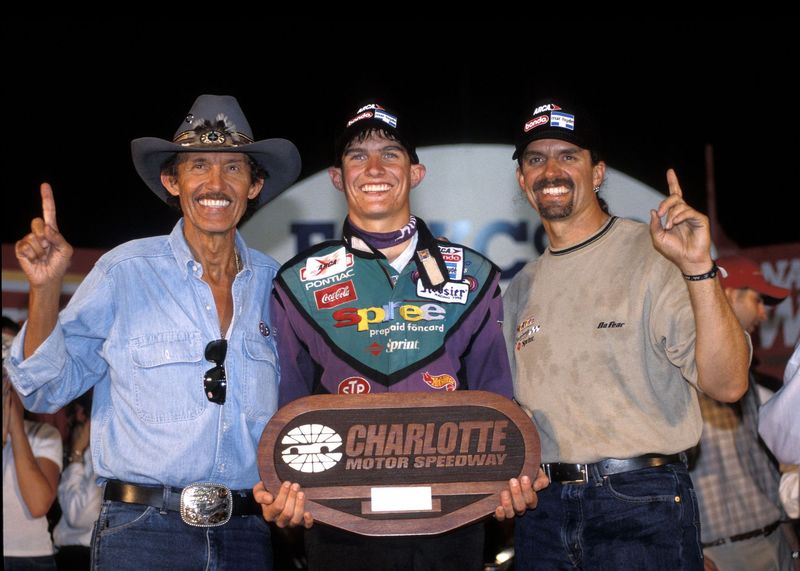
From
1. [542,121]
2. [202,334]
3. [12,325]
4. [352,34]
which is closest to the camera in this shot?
[202,334]

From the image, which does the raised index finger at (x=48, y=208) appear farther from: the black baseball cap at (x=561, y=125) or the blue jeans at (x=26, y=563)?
the blue jeans at (x=26, y=563)

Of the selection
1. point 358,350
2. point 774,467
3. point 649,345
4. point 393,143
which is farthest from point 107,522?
point 774,467

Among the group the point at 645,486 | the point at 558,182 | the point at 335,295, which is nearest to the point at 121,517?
the point at 335,295

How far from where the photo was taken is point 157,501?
253 centimetres

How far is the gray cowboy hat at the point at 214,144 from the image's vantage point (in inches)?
113

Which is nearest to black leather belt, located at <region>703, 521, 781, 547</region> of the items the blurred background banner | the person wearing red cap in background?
the person wearing red cap in background

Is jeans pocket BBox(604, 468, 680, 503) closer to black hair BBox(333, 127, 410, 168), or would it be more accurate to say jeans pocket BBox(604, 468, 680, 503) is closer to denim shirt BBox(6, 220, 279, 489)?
denim shirt BBox(6, 220, 279, 489)

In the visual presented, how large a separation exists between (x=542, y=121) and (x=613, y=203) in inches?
81.9

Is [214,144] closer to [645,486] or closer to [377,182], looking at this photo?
[377,182]

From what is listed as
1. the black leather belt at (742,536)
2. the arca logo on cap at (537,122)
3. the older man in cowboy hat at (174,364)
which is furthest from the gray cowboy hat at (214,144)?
the black leather belt at (742,536)

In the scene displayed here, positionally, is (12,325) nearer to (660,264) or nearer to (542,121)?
(542,121)

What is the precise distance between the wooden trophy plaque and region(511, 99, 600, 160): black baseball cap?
94 cm

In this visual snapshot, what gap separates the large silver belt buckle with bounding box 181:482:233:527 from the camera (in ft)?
8.25

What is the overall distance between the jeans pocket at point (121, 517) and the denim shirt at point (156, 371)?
74 mm
